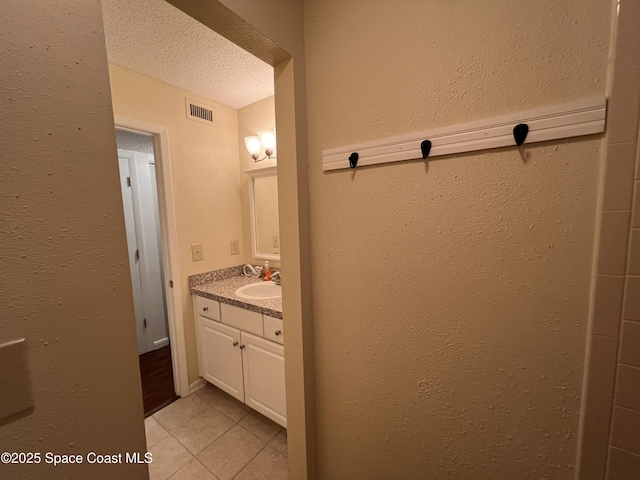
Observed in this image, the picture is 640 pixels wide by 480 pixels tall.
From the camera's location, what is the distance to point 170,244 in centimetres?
179

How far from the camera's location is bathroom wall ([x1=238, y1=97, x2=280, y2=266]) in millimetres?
1951

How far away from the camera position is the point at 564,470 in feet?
2.10

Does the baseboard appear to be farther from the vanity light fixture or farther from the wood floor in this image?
the vanity light fixture

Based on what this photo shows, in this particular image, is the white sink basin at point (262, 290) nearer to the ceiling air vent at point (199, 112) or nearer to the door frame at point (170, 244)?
the door frame at point (170, 244)

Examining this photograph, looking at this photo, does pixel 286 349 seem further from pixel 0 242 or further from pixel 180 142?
pixel 180 142

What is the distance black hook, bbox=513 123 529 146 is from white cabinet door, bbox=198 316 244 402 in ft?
5.49

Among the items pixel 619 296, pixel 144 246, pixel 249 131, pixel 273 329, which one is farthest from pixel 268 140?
pixel 619 296

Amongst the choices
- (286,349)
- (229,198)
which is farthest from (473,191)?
(229,198)

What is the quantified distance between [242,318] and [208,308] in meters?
0.41

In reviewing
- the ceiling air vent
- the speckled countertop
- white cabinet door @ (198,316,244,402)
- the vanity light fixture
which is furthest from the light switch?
the ceiling air vent

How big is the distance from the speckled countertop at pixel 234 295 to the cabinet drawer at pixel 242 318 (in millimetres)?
35

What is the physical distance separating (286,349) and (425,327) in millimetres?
558

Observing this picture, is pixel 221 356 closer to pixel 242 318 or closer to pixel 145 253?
pixel 242 318

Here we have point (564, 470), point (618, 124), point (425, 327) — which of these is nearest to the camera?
point (618, 124)
